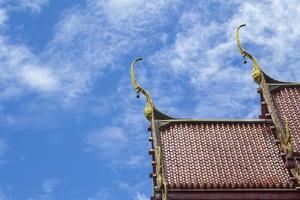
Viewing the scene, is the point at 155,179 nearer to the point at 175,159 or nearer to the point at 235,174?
the point at 175,159

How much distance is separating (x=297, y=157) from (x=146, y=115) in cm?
564

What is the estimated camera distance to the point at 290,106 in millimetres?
23109

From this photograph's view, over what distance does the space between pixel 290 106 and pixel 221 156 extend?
134 inches

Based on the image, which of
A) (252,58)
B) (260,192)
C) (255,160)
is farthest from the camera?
(252,58)

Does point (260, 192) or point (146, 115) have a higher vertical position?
point (146, 115)

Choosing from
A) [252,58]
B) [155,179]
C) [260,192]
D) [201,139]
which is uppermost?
[252,58]

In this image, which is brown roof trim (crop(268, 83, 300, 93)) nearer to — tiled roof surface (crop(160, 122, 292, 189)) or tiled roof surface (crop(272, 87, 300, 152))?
tiled roof surface (crop(272, 87, 300, 152))

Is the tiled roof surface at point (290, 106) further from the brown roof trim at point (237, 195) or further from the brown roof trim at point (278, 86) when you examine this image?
the brown roof trim at point (237, 195)

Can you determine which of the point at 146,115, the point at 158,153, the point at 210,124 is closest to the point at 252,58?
the point at 210,124

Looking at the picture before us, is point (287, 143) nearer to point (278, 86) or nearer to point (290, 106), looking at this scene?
point (290, 106)

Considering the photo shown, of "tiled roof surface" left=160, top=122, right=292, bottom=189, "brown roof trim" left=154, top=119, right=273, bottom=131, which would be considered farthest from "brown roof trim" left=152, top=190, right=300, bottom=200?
"brown roof trim" left=154, top=119, right=273, bottom=131

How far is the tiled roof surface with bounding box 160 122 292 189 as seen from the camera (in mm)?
19875

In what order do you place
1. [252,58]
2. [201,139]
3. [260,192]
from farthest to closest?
[252,58]
[201,139]
[260,192]

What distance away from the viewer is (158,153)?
20.4 m
